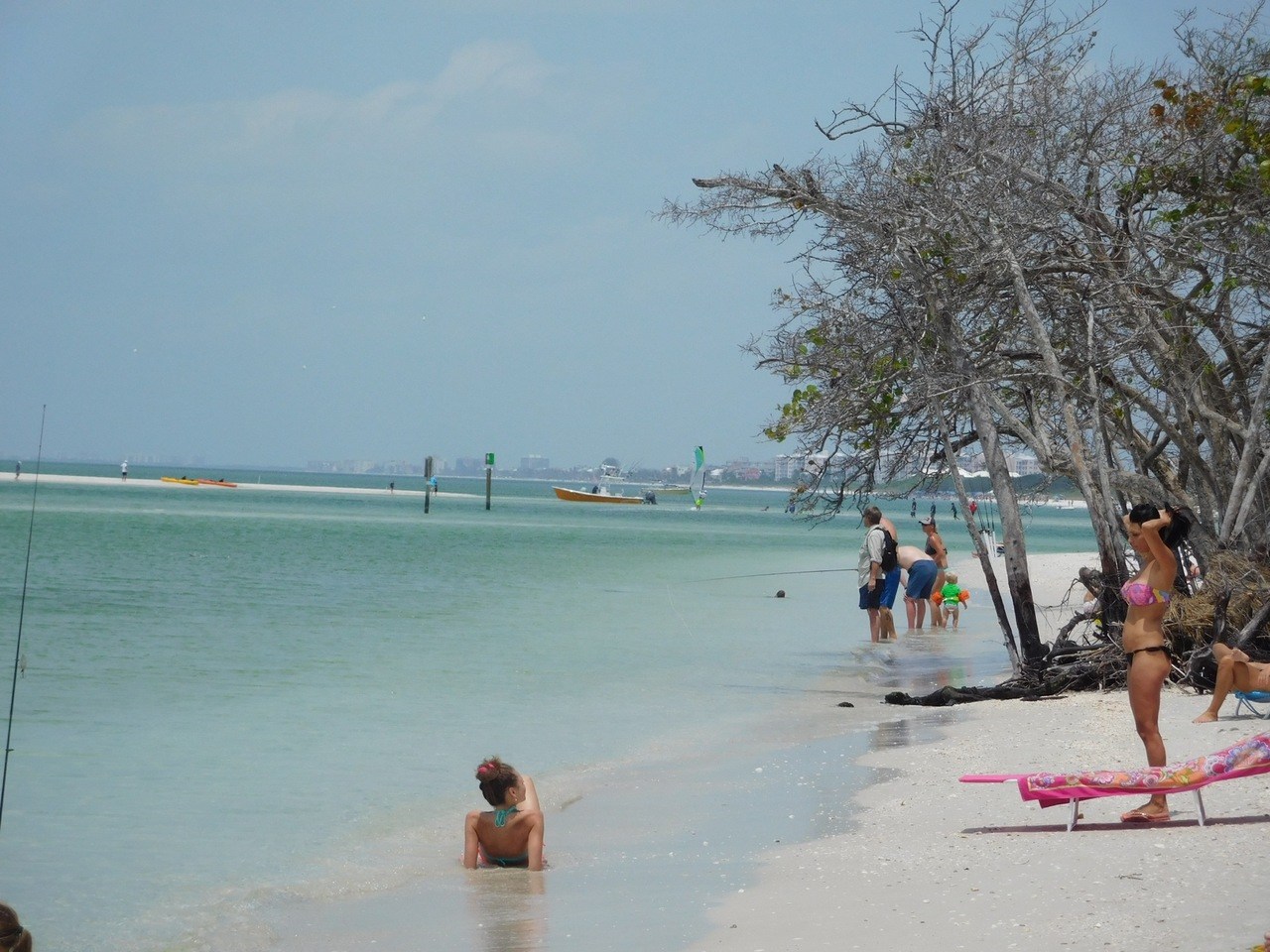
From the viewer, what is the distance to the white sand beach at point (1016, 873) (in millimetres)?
4238

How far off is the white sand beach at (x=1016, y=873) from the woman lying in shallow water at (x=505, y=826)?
1.05m

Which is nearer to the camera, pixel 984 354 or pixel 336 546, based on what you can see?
pixel 984 354

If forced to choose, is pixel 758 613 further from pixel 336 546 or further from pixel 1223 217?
pixel 336 546

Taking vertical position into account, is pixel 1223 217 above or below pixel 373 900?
above

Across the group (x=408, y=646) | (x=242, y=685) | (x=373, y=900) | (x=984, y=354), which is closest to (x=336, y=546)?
(x=408, y=646)

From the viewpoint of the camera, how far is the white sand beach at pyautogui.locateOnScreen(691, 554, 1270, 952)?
4.24m

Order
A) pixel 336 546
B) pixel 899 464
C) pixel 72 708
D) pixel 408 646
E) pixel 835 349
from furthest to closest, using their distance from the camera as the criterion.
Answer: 1. pixel 336 546
2. pixel 408 646
3. pixel 899 464
4. pixel 835 349
5. pixel 72 708

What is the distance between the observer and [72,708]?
394 inches

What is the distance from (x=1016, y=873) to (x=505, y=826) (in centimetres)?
224

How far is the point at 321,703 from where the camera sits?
10.7 m

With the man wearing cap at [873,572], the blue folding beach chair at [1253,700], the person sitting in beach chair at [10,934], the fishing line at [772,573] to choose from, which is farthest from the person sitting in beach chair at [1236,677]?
the fishing line at [772,573]

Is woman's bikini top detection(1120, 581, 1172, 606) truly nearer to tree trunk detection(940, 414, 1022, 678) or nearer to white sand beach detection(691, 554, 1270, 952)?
white sand beach detection(691, 554, 1270, 952)

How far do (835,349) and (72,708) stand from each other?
6702mm

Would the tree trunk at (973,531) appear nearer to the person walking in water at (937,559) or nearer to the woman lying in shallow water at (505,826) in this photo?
the woman lying in shallow water at (505,826)
